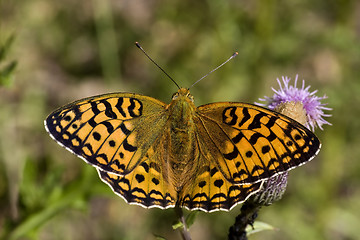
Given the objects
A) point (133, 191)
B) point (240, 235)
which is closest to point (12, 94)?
point (133, 191)

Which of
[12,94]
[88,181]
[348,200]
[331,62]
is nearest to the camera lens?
[88,181]

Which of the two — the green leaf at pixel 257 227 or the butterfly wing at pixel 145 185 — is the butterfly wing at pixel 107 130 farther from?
the green leaf at pixel 257 227

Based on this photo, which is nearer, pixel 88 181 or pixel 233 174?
pixel 233 174

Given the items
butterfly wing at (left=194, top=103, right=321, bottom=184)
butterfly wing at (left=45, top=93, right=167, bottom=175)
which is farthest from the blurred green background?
butterfly wing at (left=194, top=103, right=321, bottom=184)

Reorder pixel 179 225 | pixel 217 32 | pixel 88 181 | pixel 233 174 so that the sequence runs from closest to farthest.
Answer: pixel 179 225 → pixel 233 174 → pixel 88 181 → pixel 217 32

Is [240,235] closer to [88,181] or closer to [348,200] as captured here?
[88,181]

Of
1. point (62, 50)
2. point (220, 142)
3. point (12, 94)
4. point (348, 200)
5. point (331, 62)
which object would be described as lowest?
point (220, 142)

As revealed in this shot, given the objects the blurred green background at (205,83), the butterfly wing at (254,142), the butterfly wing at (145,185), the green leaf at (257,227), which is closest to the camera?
the butterfly wing at (254,142)

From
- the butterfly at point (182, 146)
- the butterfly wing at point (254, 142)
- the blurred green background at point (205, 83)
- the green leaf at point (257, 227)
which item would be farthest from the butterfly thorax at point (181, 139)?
the blurred green background at point (205, 83)

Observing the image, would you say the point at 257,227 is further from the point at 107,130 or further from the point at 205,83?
the point at 205,83
